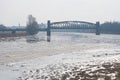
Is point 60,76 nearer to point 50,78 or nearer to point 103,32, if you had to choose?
point 50,78

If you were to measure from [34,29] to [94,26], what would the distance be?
125 feet

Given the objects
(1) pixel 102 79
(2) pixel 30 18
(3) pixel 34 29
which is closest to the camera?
(1) pixel 102 79

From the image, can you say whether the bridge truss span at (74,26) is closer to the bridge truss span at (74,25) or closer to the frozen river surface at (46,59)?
the bridge truss span at (74,25)

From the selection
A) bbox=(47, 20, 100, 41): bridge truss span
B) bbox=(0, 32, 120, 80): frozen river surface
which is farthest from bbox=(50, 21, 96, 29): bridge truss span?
bbox=(0, 32, 120, 80): frozen river surface

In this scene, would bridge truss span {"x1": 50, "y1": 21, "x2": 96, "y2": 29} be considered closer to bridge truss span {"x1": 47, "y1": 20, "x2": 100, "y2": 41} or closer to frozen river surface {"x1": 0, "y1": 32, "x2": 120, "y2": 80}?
bridge truss span {"x1": 47, "y1": 20, "x2": 100, "y2": 41}

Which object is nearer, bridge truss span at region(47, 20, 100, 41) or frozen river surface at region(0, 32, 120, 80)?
frozen river surface at region(0, 32, 120, 80)

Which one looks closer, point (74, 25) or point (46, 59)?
point (46, 59)

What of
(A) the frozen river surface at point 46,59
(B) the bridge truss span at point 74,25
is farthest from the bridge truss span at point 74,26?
(A) the frozen river surface at point 46,59

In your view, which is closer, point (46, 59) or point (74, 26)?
point (46, 59)

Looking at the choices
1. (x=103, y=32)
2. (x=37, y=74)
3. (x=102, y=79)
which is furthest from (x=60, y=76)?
(x=103, y=32)

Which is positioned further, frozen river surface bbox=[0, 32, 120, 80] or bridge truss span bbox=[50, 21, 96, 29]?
bridge truss span bbox=[50, 21, 96, 29]

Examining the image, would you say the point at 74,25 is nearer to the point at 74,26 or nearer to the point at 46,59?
the point at 74,26

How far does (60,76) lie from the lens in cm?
1673

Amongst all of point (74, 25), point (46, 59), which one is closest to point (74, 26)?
point (74, 25)
